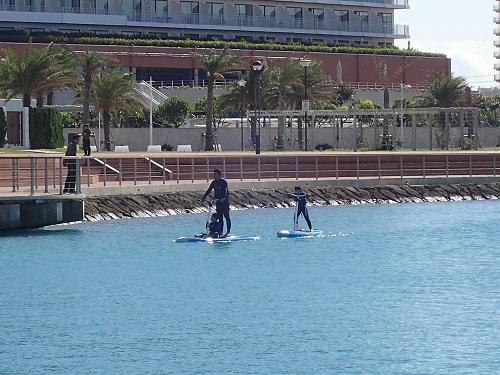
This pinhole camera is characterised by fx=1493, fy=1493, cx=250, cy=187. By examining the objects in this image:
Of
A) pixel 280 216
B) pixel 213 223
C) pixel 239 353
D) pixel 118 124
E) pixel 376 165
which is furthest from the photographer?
pixel 118 124

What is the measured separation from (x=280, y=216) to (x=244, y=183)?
527cm

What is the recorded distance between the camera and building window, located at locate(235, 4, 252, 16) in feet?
447

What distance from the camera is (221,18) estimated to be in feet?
441

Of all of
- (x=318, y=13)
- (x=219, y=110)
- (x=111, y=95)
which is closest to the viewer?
(x=111, y=95)

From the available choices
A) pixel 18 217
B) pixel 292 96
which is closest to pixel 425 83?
pixel 292 96

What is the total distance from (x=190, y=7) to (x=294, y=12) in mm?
11275

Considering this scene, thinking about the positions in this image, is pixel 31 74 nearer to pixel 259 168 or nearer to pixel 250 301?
pixel 259 168

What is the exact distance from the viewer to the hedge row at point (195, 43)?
385 feet

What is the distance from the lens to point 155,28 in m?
130

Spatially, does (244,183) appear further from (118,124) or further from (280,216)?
(118,124)

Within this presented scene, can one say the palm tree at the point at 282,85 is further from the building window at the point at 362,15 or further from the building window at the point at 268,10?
the building window at the point at 362,15

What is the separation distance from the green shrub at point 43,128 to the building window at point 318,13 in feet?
227

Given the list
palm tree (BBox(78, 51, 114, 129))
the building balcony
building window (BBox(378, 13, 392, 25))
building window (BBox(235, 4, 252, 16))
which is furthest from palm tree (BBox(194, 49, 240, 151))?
building window (BBox(378, 13, 392, 25))

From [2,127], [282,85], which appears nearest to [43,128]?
[2,127]
